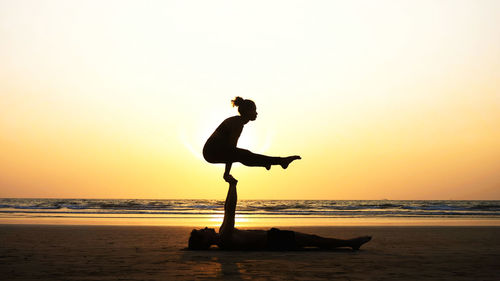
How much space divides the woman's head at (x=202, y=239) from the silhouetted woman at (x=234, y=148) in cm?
115

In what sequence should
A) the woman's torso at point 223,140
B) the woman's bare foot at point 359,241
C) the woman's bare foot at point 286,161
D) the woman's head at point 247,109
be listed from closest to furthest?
1. the woman's bare foot at point 286,161
2. the woman's torso at point 223,140
3. the woman's head at point 247,109
4. the woman's bare foot at point 359,241

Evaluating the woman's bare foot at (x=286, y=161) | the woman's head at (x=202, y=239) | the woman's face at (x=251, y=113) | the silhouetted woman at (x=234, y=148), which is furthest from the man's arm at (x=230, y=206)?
the woman's face at (x=251, y=113)

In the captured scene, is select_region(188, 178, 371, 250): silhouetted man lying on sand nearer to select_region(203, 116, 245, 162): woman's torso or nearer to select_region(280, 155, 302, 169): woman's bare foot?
select_region(203, 116, 245, 162): woman's torso

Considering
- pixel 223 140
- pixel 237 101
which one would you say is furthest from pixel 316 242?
pixel 237 101

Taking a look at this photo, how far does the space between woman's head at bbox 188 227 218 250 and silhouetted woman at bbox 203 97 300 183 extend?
115 centimetres

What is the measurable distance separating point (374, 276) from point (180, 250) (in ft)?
13.9

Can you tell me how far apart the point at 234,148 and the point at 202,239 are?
1.88m

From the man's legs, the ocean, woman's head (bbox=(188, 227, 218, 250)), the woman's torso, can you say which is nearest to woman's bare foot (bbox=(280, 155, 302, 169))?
the woman's torso

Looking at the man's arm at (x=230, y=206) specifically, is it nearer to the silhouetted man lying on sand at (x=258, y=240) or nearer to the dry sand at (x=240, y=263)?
the silhouetted man lying on sand at (x=258, y=240)

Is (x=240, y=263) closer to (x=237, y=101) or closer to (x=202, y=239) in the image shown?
(x=202, y=239)

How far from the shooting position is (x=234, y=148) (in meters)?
8.41

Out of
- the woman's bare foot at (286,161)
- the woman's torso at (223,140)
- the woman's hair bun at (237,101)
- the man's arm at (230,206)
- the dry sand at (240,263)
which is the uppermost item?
the woman's hair bun at (237,101)

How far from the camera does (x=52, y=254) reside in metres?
8.41

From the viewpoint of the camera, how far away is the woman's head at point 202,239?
913 cm
